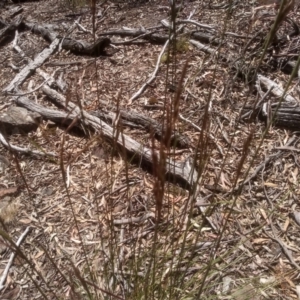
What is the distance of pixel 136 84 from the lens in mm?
2596

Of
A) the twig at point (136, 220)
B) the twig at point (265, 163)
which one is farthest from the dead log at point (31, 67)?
the twig at point (265, 163)

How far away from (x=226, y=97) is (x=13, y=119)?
118 centimetres

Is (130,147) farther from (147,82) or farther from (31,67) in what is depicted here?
(31,67)

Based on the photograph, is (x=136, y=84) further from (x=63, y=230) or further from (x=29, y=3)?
(x=29, y=3)

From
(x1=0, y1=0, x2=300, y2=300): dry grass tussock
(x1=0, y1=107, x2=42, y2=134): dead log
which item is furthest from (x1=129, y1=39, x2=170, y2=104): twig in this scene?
(x1=0, y1=107, x2=42, y2=134): dead log

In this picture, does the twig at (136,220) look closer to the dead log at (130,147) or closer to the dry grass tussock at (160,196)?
the dry grass tussock at (160,196)

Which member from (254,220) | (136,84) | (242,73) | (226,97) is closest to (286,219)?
(254,220)

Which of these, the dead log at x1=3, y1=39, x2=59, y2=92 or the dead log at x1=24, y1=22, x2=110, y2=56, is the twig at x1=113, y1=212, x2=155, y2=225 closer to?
the dead log at x1=3, y1=39, x2=59, y2=92

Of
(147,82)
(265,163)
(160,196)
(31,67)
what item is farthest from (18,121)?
(160,196)

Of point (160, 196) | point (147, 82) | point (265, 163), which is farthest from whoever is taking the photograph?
point (147, 82)

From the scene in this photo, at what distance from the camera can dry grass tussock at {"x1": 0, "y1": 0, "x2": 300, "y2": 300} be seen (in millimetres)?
1328

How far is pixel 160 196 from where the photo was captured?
0.79m

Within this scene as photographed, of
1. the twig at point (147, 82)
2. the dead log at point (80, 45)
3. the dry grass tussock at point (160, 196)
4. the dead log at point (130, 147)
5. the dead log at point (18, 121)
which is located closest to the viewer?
the dry grass tussock at point (160, 196)

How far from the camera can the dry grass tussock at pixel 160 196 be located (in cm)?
133
